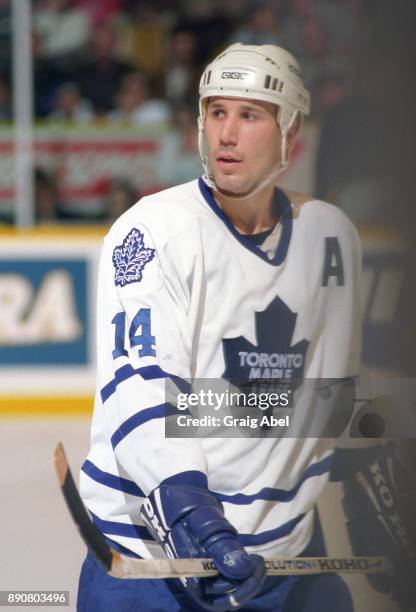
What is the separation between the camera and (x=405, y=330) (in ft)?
2.86

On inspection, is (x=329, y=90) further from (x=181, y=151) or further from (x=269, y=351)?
(x=269, y=351)

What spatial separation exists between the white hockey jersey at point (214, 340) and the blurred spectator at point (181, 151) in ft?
10.6

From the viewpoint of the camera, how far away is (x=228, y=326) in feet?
4.63

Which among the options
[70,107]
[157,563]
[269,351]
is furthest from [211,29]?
[157,563]

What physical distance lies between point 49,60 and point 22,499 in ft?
8.45

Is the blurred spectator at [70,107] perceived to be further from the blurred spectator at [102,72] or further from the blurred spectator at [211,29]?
the blurred spectator at [211,29]

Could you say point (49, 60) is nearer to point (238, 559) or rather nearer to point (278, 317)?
point (278, 317)

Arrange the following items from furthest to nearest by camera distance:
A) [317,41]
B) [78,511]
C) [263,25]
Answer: [263,25] < [317,41] < [78,511]

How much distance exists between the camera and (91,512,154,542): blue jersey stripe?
145 cm

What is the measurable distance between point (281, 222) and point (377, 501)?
0.39 m

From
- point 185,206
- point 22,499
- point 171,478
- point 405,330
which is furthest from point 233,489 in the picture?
point 22,499

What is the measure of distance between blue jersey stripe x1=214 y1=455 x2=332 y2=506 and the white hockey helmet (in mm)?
381

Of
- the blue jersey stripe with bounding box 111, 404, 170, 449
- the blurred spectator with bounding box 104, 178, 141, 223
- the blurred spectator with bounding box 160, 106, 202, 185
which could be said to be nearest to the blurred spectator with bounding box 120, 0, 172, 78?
the blurred spectator with bounding box 160, 106, 202, 185

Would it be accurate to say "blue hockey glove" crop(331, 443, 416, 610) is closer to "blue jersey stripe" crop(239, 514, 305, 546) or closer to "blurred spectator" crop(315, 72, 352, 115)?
"blue jersey stripe" crop(239, 514, 305, 546)
